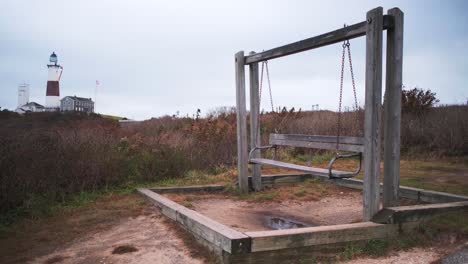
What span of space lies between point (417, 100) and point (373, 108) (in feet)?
37.7

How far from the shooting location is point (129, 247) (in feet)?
15.4

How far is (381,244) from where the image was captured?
4656 millimetres

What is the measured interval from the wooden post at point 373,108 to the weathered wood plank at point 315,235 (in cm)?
30

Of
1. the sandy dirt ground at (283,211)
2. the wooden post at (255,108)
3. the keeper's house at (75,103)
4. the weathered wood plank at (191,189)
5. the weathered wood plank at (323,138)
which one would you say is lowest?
the sandy dirt ground at (283,211)

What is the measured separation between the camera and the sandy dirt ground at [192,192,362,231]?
5.74m

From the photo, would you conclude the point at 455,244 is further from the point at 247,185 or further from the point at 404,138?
the point at 404,138

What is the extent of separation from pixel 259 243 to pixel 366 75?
244 cm

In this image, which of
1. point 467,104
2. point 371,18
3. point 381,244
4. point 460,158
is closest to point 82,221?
point 381,244

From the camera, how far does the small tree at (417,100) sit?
1513 centimetres

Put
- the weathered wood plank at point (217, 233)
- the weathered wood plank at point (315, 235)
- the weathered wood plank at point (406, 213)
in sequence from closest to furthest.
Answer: the weathered wood plank at point (217, 233), the weathered wood plank at point (315, 235), the weathered wood plank at point (406, 213)

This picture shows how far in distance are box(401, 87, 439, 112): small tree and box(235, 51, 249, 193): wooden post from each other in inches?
387

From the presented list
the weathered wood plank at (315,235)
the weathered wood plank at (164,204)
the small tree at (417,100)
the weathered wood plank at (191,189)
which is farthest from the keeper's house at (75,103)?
the weathered wood plank at (315,235)

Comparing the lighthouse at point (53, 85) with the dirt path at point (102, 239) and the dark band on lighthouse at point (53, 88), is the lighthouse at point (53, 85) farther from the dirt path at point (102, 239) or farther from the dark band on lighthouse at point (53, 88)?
the dirt path at point (102, 239)

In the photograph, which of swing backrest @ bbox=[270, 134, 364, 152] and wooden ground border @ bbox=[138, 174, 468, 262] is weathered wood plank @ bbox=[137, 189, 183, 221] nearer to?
wooden ground border @ bbox=[138, 174, 468, 262]
